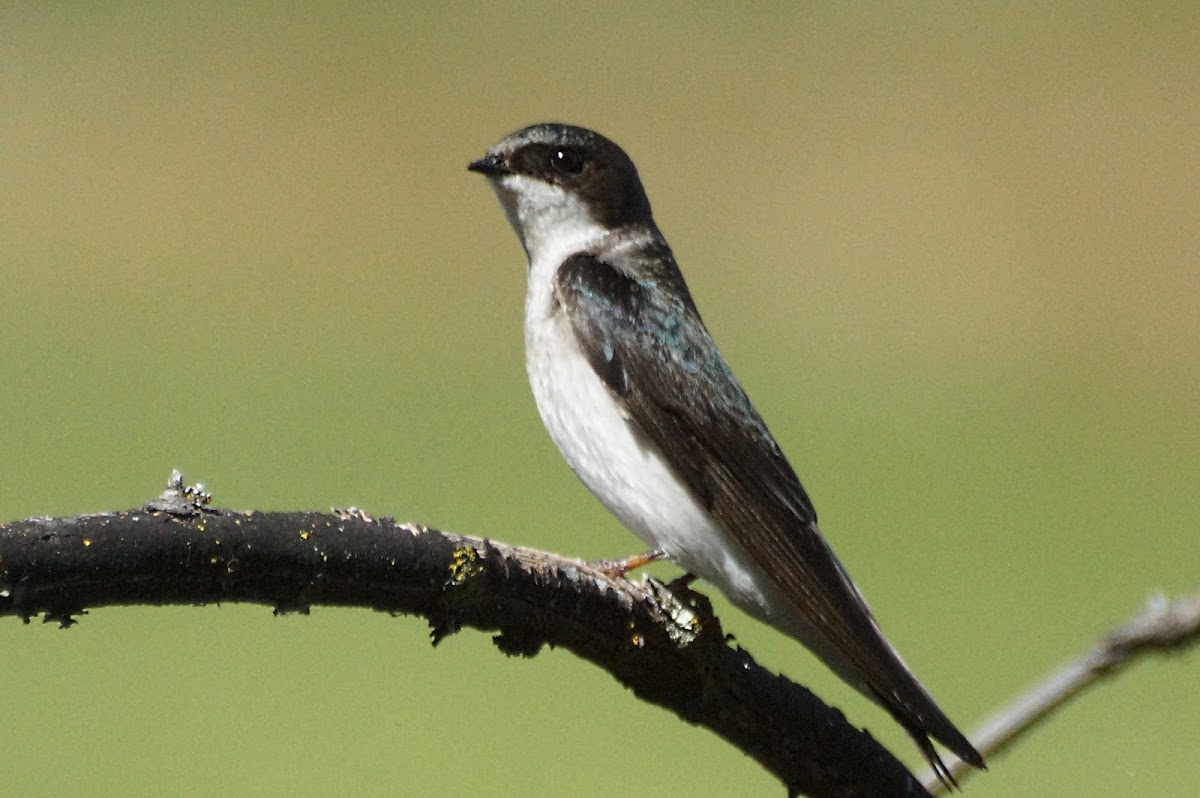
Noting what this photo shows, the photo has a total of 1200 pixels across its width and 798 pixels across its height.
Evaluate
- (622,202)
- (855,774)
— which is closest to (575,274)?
(622,202)

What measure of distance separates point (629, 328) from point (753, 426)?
316 mm

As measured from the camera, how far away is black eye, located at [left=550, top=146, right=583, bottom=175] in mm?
3557

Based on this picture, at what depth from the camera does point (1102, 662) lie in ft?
5.03

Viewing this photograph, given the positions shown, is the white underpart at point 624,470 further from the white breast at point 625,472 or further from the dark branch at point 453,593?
the dark branch at point 453,593

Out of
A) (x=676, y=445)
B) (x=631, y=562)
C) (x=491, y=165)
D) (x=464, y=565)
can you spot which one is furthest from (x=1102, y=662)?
(x=491, y=165)

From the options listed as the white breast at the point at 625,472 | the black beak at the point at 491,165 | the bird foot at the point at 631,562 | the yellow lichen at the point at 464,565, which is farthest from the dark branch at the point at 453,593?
the black beak at the point at 491,165

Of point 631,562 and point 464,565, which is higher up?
point 631,562

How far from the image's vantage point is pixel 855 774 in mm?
2066

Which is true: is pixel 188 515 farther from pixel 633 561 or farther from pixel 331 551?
pixel 633 561

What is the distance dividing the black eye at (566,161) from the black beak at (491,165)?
4.5 inches

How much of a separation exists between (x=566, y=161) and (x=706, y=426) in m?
0.83

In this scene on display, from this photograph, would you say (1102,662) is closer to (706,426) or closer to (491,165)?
(706,426)

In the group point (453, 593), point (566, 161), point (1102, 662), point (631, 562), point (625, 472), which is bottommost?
point (1102, 662)

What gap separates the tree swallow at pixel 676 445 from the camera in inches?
109
